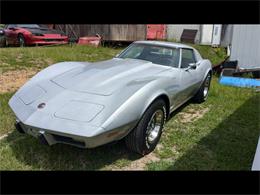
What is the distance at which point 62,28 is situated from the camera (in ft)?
56.2

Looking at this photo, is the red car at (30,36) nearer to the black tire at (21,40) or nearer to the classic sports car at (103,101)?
the black tire at (21,40)

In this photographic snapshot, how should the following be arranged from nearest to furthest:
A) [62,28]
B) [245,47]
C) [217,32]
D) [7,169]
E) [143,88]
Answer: [7,169]
[143,88]
[245,47]
[217,32]
[62,28]

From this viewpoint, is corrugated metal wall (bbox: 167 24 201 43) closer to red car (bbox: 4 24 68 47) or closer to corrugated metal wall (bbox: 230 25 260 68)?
red car (bbox: 4 24 68 47)

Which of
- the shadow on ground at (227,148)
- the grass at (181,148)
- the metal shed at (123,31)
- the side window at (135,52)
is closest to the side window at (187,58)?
the side window at (135,52)

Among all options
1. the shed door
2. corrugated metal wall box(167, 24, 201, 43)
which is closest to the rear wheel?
the shed door

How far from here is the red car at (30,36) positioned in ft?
40.3

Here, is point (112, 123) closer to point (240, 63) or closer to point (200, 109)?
point (200, 109)

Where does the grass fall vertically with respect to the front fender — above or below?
below

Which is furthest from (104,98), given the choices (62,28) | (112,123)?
(62,28)

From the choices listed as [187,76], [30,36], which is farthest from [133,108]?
[30,36]

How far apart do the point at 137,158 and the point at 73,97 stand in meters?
1.12

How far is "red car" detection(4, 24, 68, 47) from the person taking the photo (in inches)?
484

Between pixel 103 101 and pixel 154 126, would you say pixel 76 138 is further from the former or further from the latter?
pixel 154 126

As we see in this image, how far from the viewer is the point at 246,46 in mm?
9352
